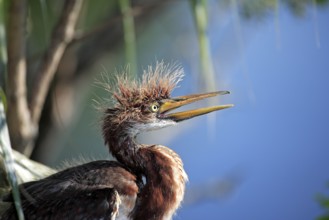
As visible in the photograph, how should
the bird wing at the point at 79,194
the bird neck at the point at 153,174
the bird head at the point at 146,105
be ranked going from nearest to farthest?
the bird wing at the point at 79,194 → the bird neck at the point at 153,174 → the bird head at the point at 146,105

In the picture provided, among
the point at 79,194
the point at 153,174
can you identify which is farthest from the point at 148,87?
the point at 79,194

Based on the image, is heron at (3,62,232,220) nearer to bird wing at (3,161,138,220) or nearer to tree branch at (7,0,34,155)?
bird wing at (3,161,138,220)

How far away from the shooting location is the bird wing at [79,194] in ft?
8.17

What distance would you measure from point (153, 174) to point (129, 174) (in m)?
0.10

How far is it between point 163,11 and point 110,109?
86.8 inches

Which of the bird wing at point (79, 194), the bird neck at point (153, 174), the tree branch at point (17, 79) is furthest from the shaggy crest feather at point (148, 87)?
the tree branch at point (17, 79)

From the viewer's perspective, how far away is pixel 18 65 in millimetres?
3107

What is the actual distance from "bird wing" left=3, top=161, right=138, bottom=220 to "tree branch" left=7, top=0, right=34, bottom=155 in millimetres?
626

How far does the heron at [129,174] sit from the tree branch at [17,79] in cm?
43

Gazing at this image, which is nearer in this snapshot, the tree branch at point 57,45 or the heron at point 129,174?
the heron at point 129,174

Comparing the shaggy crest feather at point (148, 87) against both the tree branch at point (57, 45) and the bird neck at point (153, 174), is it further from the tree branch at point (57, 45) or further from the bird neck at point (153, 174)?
the tree branch at point (57, 45)

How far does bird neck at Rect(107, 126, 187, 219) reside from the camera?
2.65 m

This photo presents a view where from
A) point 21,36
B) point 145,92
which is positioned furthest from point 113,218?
point 21,36

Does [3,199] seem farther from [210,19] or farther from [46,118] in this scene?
[210,19]
